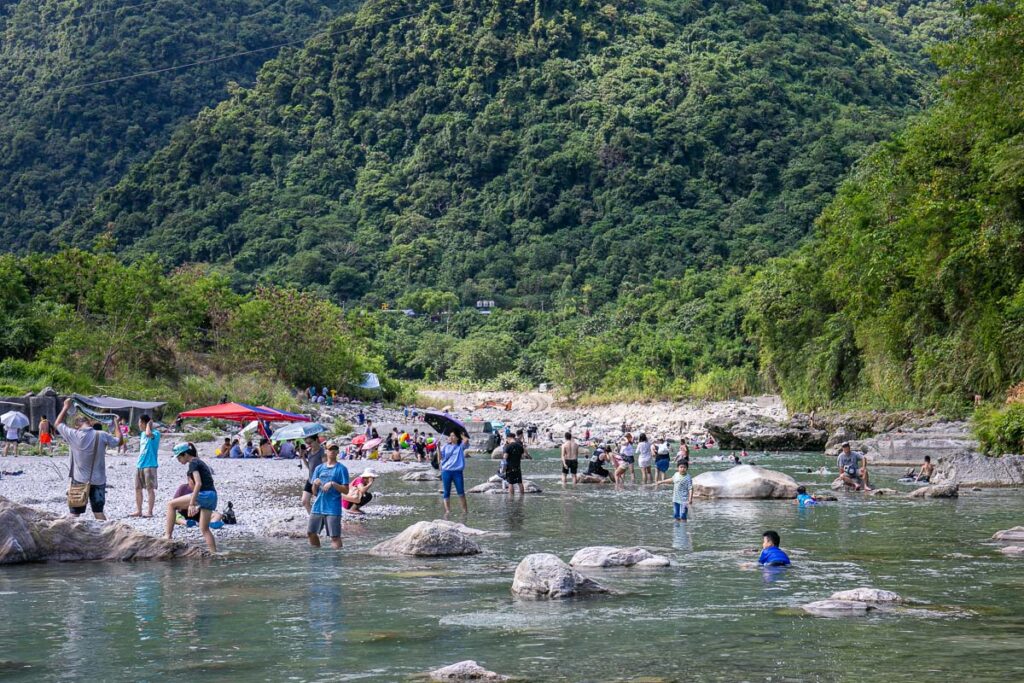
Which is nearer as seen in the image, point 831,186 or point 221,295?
point 221,295

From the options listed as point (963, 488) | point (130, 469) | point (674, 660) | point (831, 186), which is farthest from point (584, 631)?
point (831, 186)

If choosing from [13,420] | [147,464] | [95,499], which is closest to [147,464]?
[147,464]

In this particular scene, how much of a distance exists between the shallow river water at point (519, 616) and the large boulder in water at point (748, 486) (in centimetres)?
625

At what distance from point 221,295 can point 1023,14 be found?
4821 cm

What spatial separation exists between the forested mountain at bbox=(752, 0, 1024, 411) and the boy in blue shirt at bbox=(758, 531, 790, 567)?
1492 centimetres

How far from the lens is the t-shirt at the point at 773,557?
573 inches

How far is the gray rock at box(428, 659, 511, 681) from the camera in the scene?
8.73 m

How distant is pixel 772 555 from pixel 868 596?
289cm

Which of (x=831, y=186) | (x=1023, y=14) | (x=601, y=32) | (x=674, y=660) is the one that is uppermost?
(x=601, y=32)

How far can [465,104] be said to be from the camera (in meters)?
142

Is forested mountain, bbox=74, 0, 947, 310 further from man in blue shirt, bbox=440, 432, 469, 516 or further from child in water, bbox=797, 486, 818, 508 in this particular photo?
man in blue shirt, bbox=440, 432, 469, 516

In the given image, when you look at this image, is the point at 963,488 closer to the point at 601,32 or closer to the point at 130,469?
the point at 130,469

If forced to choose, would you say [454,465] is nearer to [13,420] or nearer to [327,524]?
[327,524]

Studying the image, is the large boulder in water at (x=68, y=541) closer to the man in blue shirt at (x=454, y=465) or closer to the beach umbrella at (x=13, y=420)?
the man in blue shirt at (x=454, y=465)
